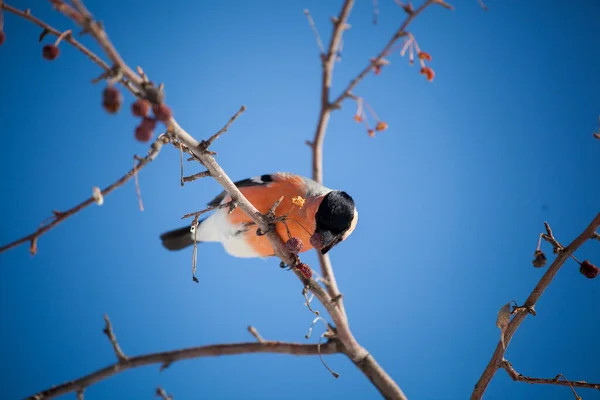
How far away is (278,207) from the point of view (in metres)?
3.24

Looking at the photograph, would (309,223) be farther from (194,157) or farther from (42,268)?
(42,268)

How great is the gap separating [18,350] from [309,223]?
12.1 ft

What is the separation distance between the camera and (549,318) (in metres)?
4.95

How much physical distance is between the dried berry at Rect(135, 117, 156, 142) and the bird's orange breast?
77.5 inches

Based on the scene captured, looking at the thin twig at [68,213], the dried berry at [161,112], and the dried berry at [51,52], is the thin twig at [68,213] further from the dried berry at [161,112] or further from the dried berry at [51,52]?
the dried berry at [51,52]

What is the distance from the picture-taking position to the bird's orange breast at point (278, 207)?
315 centimetres

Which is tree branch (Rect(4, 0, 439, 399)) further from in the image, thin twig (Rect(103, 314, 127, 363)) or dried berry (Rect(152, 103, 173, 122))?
dried berry (Rect(152, 103, 173, 122))

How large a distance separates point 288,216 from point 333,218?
0.85ft

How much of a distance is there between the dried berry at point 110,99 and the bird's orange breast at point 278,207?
200 centimetres

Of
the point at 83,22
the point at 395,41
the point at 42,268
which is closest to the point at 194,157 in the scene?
the point at 83,22

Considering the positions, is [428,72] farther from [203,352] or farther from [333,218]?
[203,352]

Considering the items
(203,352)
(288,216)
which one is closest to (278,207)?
(288,216)

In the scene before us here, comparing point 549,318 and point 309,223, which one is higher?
point 309,223

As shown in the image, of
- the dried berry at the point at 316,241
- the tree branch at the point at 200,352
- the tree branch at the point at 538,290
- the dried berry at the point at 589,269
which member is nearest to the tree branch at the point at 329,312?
the tree branch at the point at 200,352
